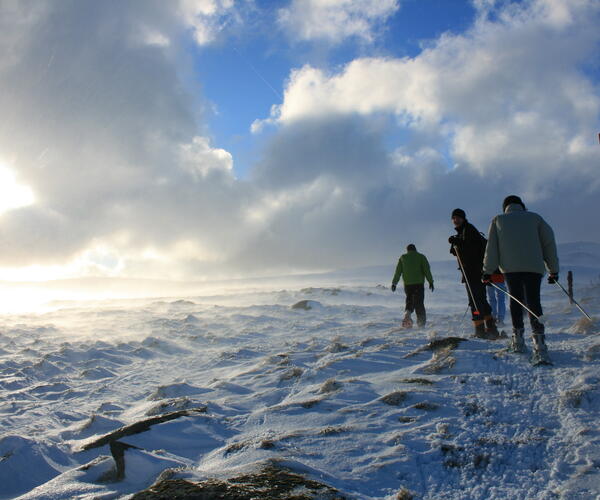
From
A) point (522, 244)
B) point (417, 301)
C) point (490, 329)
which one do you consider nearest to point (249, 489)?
point (522, 244)

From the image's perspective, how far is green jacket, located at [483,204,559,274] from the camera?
5492 mm

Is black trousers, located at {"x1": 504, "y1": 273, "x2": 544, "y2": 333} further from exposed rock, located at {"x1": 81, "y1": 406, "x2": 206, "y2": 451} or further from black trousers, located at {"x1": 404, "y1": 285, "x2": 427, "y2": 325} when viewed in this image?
black trousers, located at {"x1": 404, "y1": 285, "x2": 427, "y2": 325}

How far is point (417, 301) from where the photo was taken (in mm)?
11078

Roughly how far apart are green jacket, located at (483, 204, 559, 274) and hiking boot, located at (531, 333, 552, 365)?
2.91ft

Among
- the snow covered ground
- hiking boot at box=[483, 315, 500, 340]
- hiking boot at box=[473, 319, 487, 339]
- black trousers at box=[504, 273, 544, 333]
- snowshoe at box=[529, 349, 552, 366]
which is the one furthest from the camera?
hiking boot at box=[473, 319, 487, 339]

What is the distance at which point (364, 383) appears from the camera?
5367mm

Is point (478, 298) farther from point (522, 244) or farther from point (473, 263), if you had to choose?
point (522, 244)

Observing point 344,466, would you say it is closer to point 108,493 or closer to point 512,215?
point 108,493

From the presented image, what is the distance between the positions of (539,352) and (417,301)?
6.05 m

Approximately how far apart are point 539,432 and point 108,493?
134 inches

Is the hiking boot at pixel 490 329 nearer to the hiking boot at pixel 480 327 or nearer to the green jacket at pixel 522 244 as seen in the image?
the hiking boot at pixel 480 327

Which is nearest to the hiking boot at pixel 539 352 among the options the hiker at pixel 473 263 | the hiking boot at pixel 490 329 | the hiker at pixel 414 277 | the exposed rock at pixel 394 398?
the exposed rock at pixel 394 398

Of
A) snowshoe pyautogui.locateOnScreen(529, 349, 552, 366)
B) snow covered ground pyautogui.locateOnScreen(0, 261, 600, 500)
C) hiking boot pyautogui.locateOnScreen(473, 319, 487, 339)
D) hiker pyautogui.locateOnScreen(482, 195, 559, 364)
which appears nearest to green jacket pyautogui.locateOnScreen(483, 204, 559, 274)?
hiker pyautogui.locateOnScreen(482, 195, 559, 364)

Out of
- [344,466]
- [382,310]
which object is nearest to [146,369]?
[344,466]
